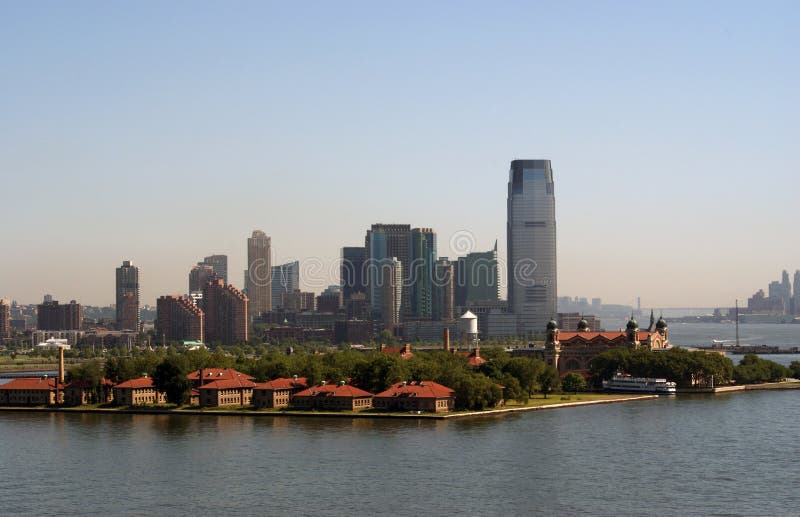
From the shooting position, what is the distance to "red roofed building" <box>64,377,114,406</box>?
436 ft

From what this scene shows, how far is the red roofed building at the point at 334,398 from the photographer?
118 m

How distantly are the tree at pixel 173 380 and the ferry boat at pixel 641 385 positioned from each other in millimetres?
50108

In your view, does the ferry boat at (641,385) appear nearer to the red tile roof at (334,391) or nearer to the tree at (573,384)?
the tree at (573,384)

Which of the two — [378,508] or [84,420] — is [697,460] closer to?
[378,508]

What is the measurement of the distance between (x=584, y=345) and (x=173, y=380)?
6528 cm

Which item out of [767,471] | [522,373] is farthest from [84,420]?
[767,471]

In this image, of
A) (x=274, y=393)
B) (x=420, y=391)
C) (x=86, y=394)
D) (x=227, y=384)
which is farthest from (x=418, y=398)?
(x=86, y=394)

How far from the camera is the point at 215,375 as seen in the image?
13238 centimetres

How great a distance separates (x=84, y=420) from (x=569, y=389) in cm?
5661

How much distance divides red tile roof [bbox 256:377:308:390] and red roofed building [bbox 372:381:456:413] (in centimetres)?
1089

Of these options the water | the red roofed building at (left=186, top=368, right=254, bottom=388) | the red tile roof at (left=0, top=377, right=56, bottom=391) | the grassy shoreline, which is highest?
the red roofed building at (left=186, top=368, right=254, bottom=388)

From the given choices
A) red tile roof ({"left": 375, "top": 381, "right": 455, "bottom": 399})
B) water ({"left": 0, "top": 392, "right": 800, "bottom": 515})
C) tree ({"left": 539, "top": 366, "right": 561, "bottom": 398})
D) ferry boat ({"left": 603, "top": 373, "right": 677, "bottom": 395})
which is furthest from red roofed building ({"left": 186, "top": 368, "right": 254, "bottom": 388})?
ferry boat ({"left": 603, "top": 373, "right": 677, "bottom": 395})

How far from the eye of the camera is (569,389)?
486 ft

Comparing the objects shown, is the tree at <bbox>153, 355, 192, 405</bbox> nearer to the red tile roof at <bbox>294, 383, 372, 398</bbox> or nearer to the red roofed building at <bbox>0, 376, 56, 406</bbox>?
the red roofed building at <bbox>0, 376, 56, 406</bbox>
